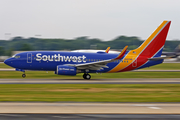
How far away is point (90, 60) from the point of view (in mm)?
34125

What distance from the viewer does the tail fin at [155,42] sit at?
34.8 meters

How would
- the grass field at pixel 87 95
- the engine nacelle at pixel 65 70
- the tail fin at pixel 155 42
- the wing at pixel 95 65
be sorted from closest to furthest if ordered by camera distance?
the grass field at pixel 87 95
the engine nacelle at pixel 65 70
the wing at pixel 95 65
the tail fin at pixel 155 42

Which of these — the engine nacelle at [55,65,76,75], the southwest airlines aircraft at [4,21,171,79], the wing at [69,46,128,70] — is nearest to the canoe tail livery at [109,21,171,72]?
the southwest airlines aircraft at [4,21,171,79]

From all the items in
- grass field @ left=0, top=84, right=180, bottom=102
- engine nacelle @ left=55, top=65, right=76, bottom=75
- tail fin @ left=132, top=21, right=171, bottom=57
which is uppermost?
tail fin @ left=132, top=21, right=171, bottom=57

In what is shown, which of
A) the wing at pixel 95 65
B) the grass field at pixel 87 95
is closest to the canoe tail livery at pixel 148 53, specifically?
the wing at pixel 95 65

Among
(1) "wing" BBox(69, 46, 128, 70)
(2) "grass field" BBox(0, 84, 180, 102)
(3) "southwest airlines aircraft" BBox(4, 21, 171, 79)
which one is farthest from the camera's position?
(3) "southwest airlines aircraft" BBox(4, 21, 171, 79)

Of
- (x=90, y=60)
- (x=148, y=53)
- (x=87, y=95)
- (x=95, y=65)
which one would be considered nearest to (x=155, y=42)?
(x=148, y=53)

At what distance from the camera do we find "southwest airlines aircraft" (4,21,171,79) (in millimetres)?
32750

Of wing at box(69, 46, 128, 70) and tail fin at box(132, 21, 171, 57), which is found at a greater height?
tail fin at box(132, 21, 171, 57)

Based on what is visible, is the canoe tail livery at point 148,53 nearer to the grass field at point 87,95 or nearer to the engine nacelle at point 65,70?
the engine nacelle at point 65,70

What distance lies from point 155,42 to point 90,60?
30.7 feet

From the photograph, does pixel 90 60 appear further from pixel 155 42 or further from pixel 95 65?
pixel 155 42

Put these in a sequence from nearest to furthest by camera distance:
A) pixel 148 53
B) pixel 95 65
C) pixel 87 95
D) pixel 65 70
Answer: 1. pixel 87 95
2. pixel 65 70
3. pixel 95 65
4. pixel 148 53

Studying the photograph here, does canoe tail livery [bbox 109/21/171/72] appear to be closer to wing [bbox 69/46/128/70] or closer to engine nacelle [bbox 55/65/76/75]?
wing [bbox 69/46/128/70]
